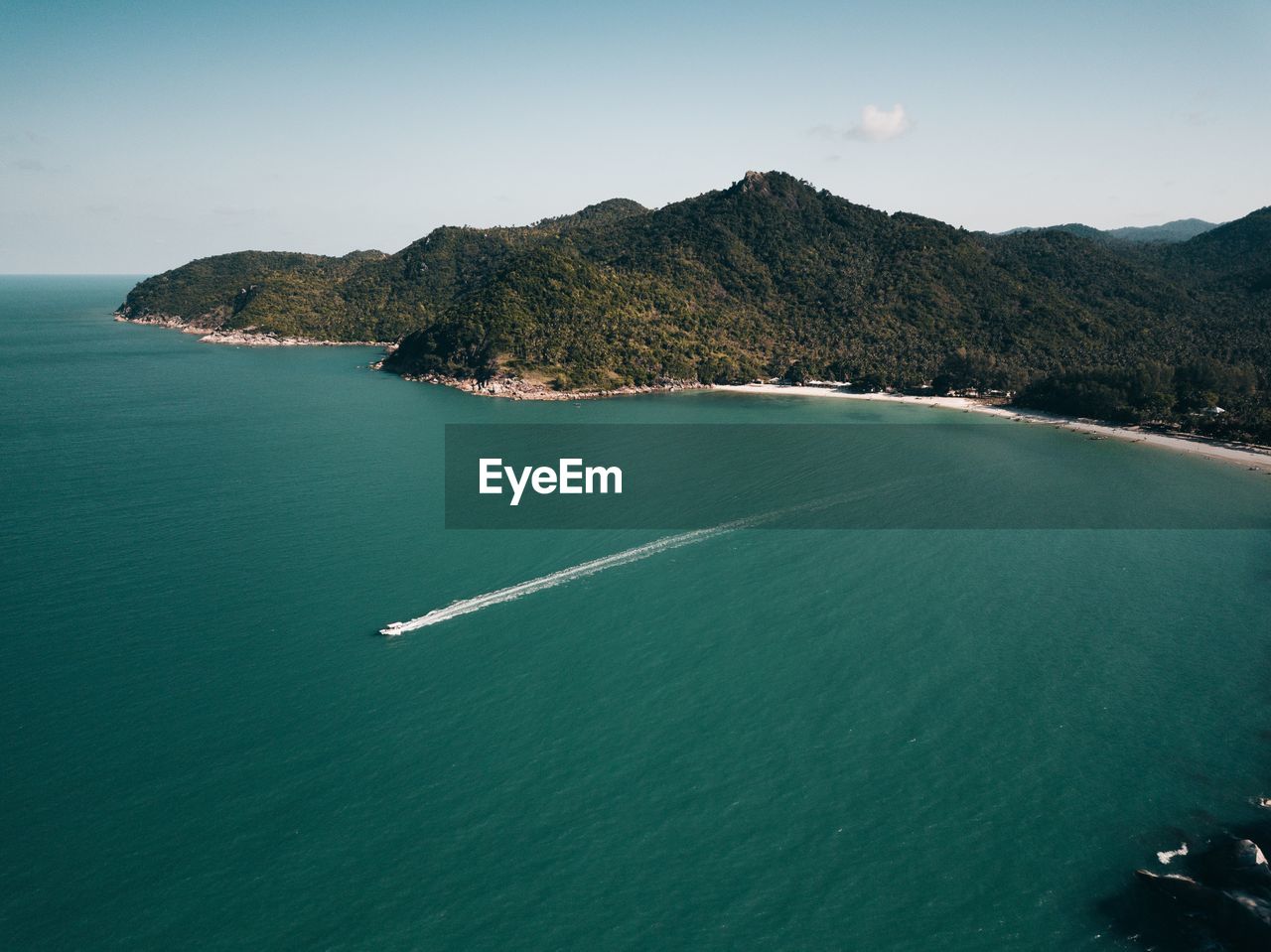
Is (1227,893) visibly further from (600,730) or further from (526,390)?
(526,390)

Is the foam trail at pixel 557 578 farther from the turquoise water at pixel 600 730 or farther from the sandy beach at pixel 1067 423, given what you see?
the sandy beach at pixel 1067 423

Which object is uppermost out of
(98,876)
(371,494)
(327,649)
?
(371,494)

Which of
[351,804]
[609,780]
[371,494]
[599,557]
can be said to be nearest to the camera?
[351,804]

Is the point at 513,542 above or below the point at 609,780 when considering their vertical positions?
above

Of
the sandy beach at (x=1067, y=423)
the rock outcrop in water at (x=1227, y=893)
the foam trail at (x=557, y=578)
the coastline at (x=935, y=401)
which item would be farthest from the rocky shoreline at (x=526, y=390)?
the rock outcrop in water at (x=1227, y=893)

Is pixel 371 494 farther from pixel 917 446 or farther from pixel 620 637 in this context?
pixel 917 446

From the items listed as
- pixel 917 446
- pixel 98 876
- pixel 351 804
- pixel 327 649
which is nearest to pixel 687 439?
pixel 917 446

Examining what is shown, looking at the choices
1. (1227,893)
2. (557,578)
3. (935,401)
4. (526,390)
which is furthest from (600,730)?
(935,401)
